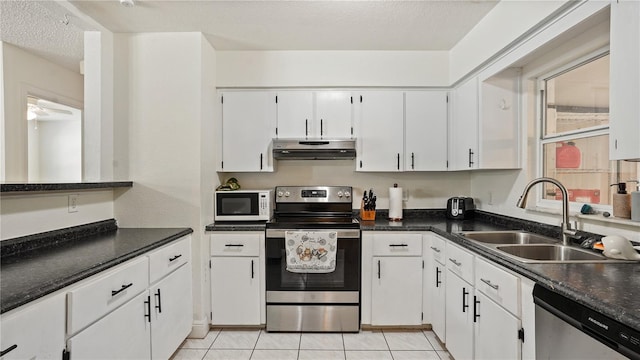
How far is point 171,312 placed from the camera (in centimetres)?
213

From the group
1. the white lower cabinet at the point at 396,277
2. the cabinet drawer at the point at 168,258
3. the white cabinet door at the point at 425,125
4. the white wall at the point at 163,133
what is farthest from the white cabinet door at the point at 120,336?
the white cabinet door at the point at 425,125

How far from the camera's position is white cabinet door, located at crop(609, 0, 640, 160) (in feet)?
4.07

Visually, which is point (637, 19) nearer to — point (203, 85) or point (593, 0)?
point (593, 0)

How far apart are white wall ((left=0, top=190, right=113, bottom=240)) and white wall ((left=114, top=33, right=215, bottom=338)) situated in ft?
0.86

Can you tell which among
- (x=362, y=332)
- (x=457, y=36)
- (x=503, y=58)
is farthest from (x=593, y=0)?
(x=362, y=332)

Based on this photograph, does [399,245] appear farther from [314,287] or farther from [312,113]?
[312,113]

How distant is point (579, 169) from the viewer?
79.8 inches

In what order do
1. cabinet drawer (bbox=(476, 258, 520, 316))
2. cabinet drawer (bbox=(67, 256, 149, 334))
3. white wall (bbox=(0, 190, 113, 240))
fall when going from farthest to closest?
white wall (bbox=(0, 190, 113, 240)) → cabinet drawer (bbox=(476, 258, 520, 316)) → cabinet drawer (bbox=(67, 256, 149, 334))

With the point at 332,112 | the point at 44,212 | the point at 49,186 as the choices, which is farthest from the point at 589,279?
the point at 44,212

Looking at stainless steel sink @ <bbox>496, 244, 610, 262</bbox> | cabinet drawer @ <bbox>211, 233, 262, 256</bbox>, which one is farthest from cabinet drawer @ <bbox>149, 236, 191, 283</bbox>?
stainless steel sink @ <bbox>496, 244, 610, 262</bbox>

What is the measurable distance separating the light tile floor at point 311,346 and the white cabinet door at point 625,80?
5.78 ft

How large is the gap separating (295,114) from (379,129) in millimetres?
801

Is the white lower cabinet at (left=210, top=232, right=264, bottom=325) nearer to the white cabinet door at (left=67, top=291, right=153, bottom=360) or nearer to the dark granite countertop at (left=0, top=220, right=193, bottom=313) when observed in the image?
the dark granite countertop at (left=0, top=220, right=193, bottom=313)

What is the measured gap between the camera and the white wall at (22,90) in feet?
7.01
